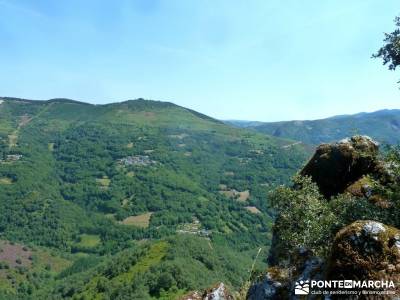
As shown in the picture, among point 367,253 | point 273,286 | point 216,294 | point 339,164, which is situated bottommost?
point 216,294

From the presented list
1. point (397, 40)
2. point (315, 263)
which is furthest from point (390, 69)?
point (315, 263)

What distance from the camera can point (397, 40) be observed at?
88.9 ft

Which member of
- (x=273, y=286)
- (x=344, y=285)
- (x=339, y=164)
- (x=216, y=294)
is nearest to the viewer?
(x=344, y=285)

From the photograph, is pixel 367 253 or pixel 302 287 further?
pixel 302 287

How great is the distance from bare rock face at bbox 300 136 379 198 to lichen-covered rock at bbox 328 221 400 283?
29.9 meters

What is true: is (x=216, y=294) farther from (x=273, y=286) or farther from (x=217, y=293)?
(x=273, y=286)

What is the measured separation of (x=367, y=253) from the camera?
15.4 meters

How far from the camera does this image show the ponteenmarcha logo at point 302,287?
57.2 ft

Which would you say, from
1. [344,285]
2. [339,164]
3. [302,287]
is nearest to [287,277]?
[302,287]

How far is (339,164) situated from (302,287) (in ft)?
104

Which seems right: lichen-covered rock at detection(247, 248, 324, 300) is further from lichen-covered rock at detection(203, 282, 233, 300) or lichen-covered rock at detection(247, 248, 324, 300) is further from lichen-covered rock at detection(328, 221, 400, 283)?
lichen-covered rock at detection(203, 282, 233, 300)

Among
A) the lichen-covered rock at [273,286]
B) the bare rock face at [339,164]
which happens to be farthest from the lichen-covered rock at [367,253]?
the bare rock face at [339,164]

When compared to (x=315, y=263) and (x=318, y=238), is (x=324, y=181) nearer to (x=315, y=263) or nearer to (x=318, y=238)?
(x=318, y=238)

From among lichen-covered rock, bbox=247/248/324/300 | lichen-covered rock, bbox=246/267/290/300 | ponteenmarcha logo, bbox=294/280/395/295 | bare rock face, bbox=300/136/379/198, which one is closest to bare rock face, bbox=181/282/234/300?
lichen-covered rock, bbox=247/248/324/300
